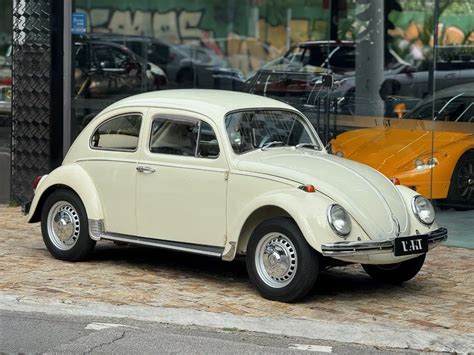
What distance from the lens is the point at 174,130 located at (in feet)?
32.8

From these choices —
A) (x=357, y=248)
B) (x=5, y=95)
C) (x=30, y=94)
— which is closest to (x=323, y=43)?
(x=30, y=94)

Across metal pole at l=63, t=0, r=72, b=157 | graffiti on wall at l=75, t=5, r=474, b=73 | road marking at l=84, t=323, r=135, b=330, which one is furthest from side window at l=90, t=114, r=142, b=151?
graffiti on wall at l=75, t=5, r=474, b=73

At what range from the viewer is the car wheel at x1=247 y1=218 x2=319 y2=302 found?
8742 mm

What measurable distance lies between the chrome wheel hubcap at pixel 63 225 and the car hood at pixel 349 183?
6.58 feet

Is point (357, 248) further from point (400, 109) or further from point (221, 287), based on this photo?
point (400, 109)

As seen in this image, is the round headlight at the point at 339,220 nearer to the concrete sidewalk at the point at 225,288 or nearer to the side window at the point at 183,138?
the concrete sidewalk at the point at 225,288

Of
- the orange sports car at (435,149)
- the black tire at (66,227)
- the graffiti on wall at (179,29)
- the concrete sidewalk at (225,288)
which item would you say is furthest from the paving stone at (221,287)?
the graffiti on wall at (179,29)

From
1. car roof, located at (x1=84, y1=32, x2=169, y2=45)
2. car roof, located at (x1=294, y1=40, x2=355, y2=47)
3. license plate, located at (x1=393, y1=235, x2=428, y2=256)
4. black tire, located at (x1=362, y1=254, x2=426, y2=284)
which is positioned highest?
car roof, located at (x1=84, y1=32, x2=169, y2=45)

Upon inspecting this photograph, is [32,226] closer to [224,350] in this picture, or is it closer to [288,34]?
[288,34]

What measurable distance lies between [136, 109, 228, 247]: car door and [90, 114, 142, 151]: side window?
219mm

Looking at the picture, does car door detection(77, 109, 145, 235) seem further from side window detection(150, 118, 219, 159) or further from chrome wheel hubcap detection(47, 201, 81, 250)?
chrome wheel hubcap detection(47, 201, 81, 250)

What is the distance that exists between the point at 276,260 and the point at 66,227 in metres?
2.56

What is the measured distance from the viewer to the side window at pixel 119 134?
33.5ft

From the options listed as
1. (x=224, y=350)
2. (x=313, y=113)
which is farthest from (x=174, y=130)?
(x=313, y=113)
